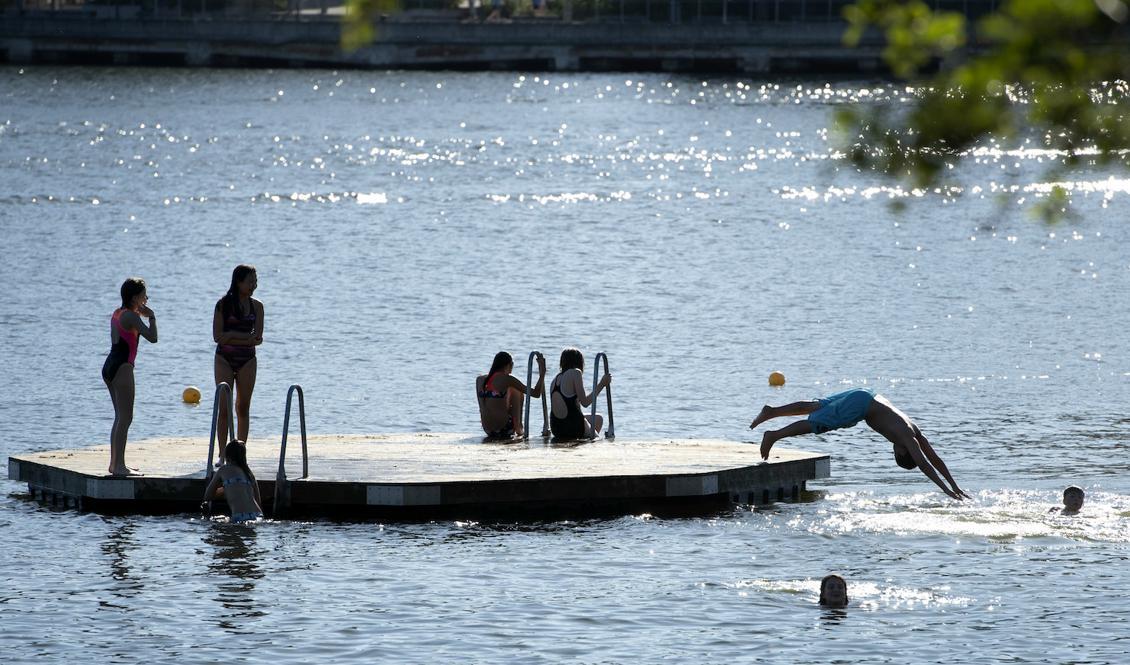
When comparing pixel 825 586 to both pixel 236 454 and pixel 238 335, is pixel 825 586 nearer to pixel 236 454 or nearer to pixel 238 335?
pixel 236 454

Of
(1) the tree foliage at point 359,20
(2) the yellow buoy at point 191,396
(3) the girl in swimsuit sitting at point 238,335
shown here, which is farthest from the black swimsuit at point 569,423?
(1) the tree foliage at point 359,20

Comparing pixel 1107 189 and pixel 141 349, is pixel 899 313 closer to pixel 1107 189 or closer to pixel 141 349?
pixel 141 349

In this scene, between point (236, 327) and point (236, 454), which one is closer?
point (236, 454)

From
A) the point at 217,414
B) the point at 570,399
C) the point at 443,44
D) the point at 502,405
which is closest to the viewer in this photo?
the point at 217,414

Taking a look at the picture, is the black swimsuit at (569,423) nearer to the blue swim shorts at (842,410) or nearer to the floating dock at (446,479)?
the floating dock at (446,479)

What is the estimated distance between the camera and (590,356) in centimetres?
3306

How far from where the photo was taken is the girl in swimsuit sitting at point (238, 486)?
17.2 m

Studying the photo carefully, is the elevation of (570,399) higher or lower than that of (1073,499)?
higher

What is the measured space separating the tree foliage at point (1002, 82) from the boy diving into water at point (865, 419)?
11.4 m

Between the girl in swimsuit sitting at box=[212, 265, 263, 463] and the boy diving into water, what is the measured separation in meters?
4.85

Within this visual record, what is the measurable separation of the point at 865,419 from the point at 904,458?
2.27 ft

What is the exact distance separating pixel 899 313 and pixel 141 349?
51.1 ft

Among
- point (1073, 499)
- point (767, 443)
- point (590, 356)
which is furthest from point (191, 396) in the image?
point (1073, 499)

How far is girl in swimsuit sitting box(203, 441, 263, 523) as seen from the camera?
56.5 feet
